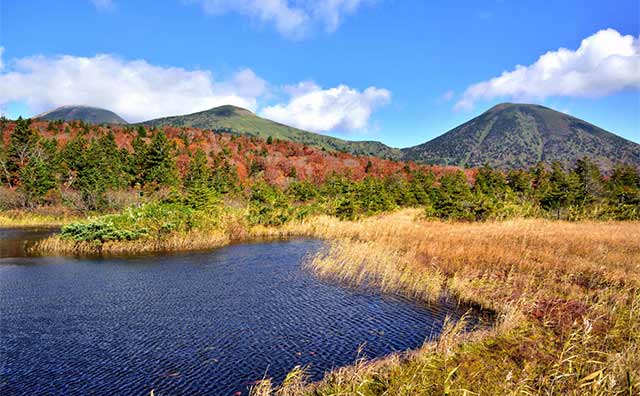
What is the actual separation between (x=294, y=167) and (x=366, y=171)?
548 inches

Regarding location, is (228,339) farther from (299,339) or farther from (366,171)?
(366,171)

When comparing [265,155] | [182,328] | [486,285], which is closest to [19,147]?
[265,155]

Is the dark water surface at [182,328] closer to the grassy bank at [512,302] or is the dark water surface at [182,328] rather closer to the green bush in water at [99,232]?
the grassy bank at [512,302]

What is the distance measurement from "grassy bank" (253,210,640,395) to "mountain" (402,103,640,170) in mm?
137858

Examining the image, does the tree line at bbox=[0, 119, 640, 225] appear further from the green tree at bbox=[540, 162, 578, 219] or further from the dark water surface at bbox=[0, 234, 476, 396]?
the dark water surface at bbox=[0, 234, 476, 396]

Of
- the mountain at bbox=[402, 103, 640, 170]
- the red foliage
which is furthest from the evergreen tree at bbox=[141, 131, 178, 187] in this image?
the mountain at bbox=[402, 103, 640, 170]

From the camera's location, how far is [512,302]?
33.9ft

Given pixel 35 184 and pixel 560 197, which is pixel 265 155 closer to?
pixel 35 184

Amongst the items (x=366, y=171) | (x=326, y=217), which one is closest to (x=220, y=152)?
(x=366, y=171)

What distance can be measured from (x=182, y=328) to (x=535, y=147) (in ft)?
629

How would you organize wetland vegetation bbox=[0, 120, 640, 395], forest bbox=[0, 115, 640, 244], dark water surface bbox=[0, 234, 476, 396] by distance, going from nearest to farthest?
wetland vegetation bbox=[0, 120, 640, 395] → dark water surface bbox=[0, 234, 476, 396] → forest bbox=[0, 115, 640, 244]

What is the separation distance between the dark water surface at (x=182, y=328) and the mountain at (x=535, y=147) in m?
146

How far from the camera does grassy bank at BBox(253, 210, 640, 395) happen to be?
6.12 m

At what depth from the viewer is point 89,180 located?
40.9 m
